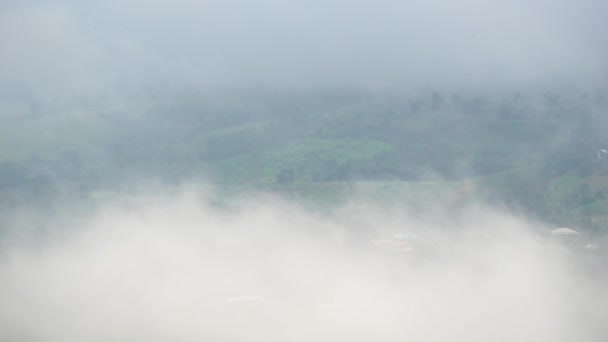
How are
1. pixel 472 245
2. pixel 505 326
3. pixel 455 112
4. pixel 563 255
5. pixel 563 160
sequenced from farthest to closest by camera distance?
pixel 455 112
pixel 563 160
pixel 472 245
pixel 563 255
pixel 505 326

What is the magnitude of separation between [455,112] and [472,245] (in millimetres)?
13341

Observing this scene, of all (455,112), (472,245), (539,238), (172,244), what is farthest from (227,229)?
(455,112)

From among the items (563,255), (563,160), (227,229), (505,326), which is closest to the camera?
(505,326)

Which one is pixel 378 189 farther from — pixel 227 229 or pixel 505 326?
pixel 505 326

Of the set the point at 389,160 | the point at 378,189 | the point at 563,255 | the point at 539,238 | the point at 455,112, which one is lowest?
the point at 563,255

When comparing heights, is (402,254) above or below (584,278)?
above

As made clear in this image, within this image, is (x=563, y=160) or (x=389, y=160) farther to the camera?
(x=389, y=160)

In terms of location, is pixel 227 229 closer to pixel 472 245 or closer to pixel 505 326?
pixel 472 245

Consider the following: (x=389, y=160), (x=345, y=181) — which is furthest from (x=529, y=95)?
(x=345, y=181)

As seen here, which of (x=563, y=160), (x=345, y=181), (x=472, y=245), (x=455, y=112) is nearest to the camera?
(x=472, y=245)

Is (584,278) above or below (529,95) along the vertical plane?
below

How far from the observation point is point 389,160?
81.2ft

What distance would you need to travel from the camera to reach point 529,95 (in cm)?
3009

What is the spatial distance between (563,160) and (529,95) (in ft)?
29.6
